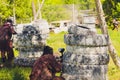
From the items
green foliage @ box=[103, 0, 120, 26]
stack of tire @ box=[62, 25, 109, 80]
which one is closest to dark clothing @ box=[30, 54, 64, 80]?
stack of tire @ box=[62, 25, 109, 80]

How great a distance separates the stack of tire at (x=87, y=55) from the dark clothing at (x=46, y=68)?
1.05 ft

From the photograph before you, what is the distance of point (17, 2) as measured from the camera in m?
35.5

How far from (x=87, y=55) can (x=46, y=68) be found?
933 mm

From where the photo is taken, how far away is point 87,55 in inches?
354

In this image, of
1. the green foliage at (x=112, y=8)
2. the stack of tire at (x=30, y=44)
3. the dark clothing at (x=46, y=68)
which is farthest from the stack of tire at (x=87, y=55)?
the green foliage at (x=112, y=8)

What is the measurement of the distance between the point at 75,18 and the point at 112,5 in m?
4.45

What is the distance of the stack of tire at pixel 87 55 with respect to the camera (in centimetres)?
891

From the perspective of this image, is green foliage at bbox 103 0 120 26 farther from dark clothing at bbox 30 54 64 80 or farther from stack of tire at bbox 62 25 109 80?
dark clothing at bbox 30 54 64 80

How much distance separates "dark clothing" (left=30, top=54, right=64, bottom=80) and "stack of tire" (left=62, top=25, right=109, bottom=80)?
322 mm

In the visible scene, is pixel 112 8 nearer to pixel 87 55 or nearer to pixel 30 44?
pixel 30 44

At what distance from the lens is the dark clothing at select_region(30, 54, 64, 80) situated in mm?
9008

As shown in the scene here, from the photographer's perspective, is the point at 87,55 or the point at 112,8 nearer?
the point at 87,55

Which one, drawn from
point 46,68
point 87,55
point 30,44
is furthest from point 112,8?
point 46,68

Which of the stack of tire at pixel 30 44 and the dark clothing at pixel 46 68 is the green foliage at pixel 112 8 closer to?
the stack of tire at pixel 30 44
